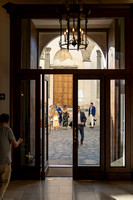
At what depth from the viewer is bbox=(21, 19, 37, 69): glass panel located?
5621mm

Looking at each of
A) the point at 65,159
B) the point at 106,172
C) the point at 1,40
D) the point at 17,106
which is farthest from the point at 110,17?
the point at 65,159

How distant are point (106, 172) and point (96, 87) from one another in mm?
1919

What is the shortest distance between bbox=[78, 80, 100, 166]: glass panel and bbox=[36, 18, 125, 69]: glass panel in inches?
20.7

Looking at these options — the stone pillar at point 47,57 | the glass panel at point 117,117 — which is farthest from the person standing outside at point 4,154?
the glass panel at point 117,117

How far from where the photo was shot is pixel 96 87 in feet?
18.6

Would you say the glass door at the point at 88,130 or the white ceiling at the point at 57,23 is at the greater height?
the white ceiling at the point at 57,23

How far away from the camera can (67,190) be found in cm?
485

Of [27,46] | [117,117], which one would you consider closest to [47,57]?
[27,46]

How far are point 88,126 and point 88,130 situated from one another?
9 cm

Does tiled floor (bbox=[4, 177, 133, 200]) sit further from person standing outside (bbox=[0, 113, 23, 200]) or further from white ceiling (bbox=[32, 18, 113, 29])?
white ceiling (bbox=[32, 18, 113, 29])

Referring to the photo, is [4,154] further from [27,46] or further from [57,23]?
[57,23]

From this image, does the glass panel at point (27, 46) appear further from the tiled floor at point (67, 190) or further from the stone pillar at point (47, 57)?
the tiled floor at point (67, 190)

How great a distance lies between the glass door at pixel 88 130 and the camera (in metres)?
5.57

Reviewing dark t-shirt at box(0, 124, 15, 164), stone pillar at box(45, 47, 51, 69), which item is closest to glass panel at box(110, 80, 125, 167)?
stone pillar at box(45, 47, 51, 69)
